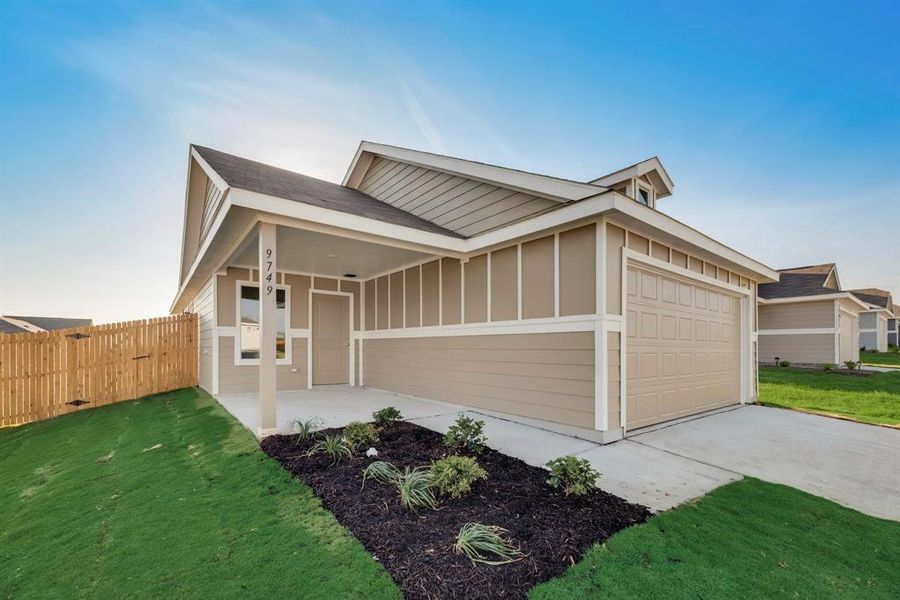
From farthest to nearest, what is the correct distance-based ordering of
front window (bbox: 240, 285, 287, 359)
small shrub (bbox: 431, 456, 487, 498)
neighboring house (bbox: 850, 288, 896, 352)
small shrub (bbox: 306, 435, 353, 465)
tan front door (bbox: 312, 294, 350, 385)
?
neighboring house (bbox: 850, 288, 896, 352) < tan front door (bbox: 312, 294, 350, 385) < front window (bbox: 240, 285, 287, 359) < small shrub (bbox: 306, 435, 353, 465) < small shrub (bbox: 431, 456, 487, 498)

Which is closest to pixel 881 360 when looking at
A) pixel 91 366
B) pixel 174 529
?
pixel 174 529

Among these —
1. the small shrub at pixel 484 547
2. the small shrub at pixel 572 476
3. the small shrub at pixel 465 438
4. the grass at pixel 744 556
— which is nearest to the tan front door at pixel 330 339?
the small shrub at pixel 465 438

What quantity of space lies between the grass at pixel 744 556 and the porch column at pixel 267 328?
388 cm

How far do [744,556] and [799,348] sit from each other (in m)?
18.3

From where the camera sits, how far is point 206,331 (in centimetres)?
902

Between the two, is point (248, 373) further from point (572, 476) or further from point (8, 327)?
point (8, 327)

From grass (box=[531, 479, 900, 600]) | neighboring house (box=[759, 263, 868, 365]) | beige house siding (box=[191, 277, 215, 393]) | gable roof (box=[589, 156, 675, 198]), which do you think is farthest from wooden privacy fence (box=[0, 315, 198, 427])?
neighboring house (box=[759, 263, 868, 365])

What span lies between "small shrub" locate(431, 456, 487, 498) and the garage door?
2918 mm

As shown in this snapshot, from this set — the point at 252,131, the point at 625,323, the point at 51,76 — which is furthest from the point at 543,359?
the point at 51,76

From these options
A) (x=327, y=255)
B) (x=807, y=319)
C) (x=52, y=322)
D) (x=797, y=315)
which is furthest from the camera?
(x=52, y=322)

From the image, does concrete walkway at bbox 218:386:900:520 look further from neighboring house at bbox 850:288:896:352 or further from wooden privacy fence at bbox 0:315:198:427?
neighboring house at bbox 850:288:896:352

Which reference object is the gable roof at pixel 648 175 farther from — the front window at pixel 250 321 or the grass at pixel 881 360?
the grass at pixel 881 360

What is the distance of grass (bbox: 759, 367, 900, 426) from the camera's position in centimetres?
726

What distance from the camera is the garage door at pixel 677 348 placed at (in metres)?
5.44
